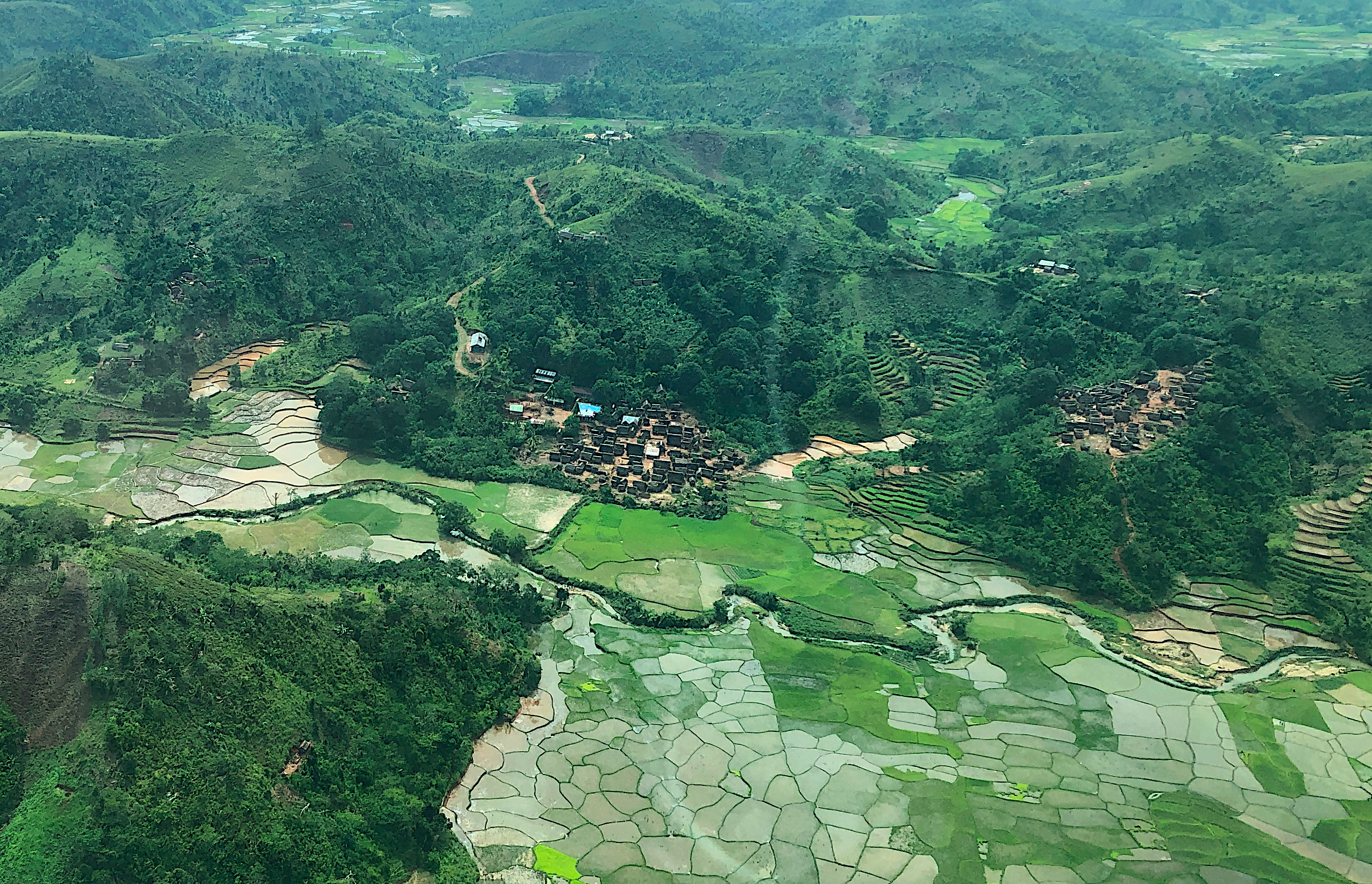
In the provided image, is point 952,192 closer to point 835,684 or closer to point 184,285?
point 184,285

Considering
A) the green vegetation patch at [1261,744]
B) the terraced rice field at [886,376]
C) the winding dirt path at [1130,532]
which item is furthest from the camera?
the terraced rice field at [886,376]

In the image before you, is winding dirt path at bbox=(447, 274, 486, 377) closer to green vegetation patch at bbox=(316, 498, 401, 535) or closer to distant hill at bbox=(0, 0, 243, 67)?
green vegetation patch at bbox=(316, 498, 401, 535)

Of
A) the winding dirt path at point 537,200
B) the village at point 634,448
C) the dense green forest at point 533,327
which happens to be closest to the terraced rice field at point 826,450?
the dense green forest at point 533,327

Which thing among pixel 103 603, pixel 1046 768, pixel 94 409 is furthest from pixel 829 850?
pixel 94 409

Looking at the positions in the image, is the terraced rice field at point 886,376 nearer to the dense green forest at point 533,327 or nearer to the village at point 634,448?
the dense green forest at point 533,327

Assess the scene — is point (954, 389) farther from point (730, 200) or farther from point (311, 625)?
point (311, 625)

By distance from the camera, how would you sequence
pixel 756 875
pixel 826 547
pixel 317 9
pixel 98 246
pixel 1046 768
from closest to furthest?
pixel 756 875 < pixel 1046 768 < pixel 826 547 < pixel 98 246 < pixel 317 9

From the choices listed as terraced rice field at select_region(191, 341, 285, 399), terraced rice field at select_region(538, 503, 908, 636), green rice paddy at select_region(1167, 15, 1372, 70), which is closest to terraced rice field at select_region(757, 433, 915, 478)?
terraced rice field at select_region(538, 503, 908, 636)
